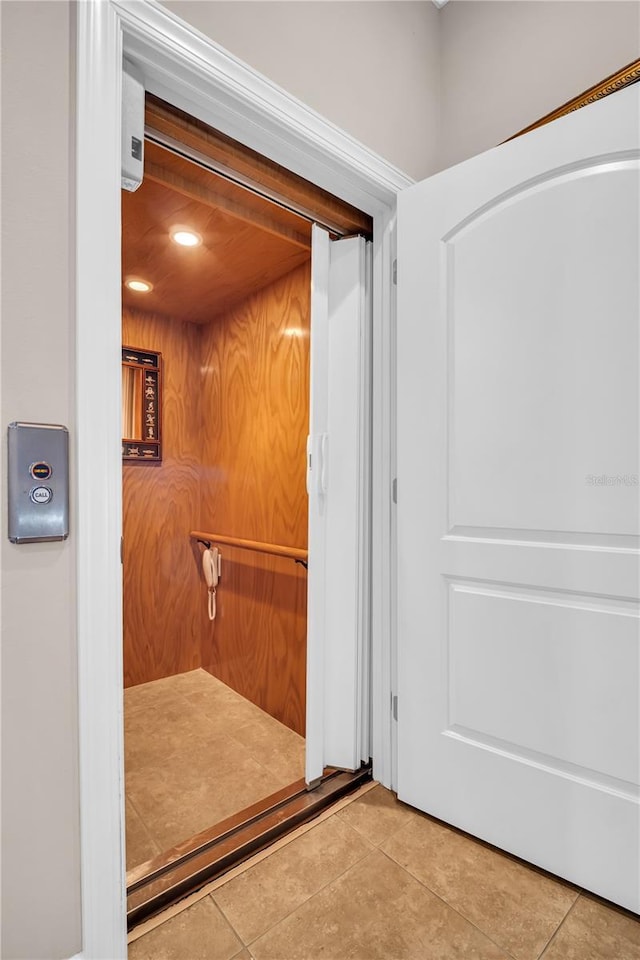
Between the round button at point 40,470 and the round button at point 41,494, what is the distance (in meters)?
0.02

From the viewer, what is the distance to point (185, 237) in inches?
82.1

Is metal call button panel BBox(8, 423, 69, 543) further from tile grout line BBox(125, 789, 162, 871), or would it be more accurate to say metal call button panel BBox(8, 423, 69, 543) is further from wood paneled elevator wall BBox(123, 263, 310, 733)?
wood paneled elevator wall BBox(123, 263, 310, 733)

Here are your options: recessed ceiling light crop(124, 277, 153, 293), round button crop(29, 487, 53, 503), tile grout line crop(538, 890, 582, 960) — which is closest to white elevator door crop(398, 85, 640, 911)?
tile grout line crop(538, 890, 582, 960)

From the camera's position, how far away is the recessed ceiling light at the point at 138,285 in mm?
2523

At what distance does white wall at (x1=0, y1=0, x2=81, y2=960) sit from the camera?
2.83ft

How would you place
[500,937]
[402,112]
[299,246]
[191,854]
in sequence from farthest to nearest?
[299,246] < [402,112] < [191,854] < [500,937]

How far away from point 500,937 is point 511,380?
131 centimetres

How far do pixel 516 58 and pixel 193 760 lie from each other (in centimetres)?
279

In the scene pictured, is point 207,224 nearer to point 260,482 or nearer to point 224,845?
point 260,482

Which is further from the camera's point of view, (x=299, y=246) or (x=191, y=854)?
(x=299, y=246)

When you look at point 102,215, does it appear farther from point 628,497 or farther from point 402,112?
point 628,497

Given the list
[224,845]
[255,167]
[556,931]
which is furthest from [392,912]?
[255,167]

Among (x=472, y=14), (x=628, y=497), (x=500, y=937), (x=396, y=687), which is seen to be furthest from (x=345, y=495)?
(x=472, y=14)

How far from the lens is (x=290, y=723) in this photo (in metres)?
2.29
